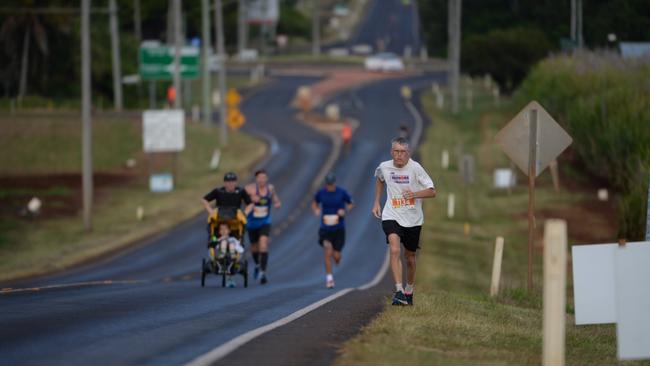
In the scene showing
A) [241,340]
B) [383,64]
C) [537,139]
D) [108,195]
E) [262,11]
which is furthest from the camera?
[262,11]

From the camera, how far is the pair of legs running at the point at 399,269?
16.0 metres

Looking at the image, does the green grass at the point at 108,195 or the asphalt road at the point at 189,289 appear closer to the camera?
the asphalt road at the point at 189,289

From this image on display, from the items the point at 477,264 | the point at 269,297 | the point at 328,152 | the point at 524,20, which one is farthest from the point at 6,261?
the point at 524,20

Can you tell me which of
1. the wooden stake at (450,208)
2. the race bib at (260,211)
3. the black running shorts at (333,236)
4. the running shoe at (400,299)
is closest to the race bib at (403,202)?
the running shoe at (400,299)

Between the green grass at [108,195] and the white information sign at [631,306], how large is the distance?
24.1m

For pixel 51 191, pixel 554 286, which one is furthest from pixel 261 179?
pixel 51 191

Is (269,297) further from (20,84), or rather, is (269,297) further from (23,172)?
(20,84)

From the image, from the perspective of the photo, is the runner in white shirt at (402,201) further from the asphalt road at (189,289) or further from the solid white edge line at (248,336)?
the asphalt road at (189,289)

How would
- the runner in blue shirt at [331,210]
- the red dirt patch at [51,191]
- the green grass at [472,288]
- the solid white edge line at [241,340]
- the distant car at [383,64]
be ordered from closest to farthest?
the solid white edge line at [241,340], the green grass at [472,288], the runner in blue shirt at [331,210], the red dirt patch at [51,191], the distant car at [383,64]

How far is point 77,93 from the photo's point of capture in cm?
Answer: 9450

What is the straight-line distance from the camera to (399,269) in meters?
15.9

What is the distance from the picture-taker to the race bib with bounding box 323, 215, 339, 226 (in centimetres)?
2445

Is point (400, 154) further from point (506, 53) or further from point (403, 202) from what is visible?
point (506, 53)

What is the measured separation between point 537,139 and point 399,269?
A: 5.01m
